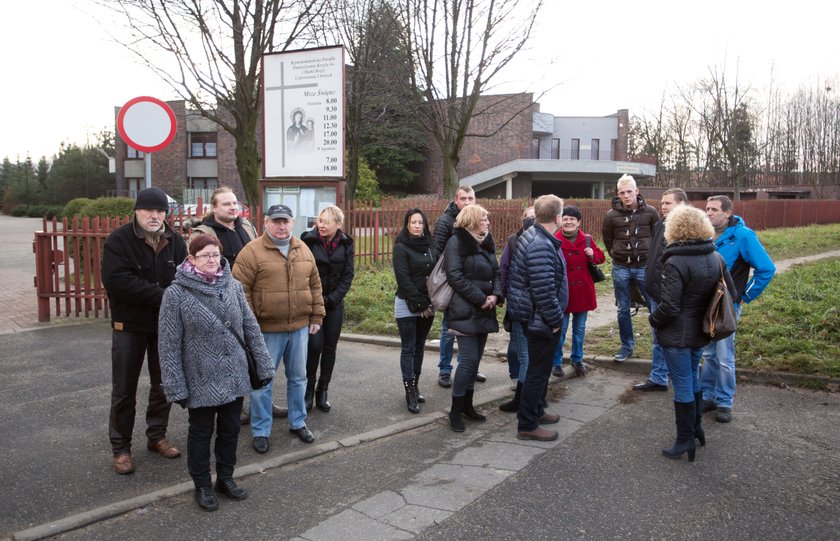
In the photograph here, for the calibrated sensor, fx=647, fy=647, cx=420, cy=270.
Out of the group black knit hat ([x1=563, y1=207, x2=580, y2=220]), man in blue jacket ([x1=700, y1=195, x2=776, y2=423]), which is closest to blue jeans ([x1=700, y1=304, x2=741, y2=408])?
man in blue jacket ([x1=700, y1=195, x2=776, y2=423])

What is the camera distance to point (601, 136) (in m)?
51.8

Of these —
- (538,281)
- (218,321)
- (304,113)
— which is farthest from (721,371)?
(304,113)

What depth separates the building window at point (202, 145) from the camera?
48.3 m

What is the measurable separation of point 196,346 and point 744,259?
451cm

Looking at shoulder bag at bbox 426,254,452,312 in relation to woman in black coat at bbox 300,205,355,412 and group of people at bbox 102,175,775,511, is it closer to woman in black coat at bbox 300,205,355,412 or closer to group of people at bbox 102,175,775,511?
group of people at bbox 102,175,775,511

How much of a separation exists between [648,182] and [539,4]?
48.9m

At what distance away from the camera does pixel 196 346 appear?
3887 mm

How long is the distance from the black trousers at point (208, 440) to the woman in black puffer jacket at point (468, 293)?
76.7 inches

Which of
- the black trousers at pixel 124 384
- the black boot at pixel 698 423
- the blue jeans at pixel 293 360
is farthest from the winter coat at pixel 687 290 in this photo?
the black trousers at pixel 124 384

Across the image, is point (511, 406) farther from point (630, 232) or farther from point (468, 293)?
point (630, 232)

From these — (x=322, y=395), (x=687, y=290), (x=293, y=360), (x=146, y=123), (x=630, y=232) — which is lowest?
(x=322, y=395)

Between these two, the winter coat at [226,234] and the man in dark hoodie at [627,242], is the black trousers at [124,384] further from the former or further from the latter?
the man in dark hoodie at [627,242]

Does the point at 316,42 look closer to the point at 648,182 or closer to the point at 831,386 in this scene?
the point at 831,386

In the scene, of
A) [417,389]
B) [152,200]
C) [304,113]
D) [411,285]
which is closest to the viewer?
[152,200]
